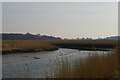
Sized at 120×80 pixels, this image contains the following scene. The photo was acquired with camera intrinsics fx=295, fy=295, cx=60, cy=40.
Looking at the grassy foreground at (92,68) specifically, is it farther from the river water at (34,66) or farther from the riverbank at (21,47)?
the riverbank at (21,47)

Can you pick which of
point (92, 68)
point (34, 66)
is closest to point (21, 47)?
point (34, 66)

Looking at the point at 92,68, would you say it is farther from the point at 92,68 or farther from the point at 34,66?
the point at 34,66

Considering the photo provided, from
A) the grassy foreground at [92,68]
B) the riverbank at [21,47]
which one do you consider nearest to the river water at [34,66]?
the grassy foreground at [92,68]

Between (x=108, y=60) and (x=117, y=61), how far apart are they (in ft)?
1.11

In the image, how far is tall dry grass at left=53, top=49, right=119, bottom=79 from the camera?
8.76m

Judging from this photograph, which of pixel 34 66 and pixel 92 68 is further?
pixel 34 66

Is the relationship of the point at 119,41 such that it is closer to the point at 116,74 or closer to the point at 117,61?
the point at 117,61

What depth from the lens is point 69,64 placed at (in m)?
9.12

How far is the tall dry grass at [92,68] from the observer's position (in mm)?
8758

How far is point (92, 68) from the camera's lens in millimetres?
9805

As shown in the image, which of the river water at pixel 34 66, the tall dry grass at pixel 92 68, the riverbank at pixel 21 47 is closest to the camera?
the tall dry grass at pixel 92 68

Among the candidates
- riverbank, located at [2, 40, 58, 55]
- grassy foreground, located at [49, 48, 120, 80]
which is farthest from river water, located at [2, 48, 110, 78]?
riverbank, located at [2, 40, 58, 55]

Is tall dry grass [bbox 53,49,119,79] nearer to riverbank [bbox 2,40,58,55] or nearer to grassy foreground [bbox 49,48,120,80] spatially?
grassy foreground [bbox 49,48,120,80]

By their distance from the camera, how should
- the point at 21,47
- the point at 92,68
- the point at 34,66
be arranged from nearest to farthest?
the point at 92,68
the point at 34,66
the point at 21,47
